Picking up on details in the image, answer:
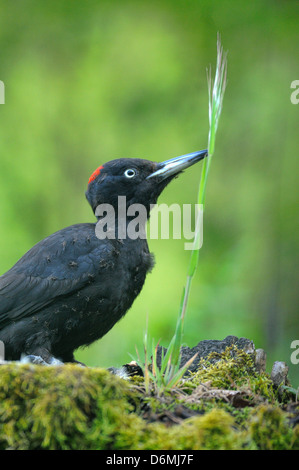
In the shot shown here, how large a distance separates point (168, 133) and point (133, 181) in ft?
13.6

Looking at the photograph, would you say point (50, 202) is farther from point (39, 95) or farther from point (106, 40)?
point (106, 40)

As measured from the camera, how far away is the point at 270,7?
838 centimetres

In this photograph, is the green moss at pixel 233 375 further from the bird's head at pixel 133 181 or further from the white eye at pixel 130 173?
the white eye at pixel 130 173

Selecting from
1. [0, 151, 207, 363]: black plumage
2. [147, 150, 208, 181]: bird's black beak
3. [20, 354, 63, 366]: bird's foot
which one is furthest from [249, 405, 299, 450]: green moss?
[147, 150, 208, 181]: bird's black beak

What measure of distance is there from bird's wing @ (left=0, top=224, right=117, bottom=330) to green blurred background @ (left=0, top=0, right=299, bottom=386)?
3.21 m

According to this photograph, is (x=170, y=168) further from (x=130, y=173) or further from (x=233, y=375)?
(x=233, y=375)

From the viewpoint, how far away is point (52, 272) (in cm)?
413

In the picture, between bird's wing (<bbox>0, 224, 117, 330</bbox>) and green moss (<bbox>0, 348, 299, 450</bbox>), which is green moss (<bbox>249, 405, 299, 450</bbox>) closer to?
A: green moss (<bbox>0, 348, 299, 450</bbox>)

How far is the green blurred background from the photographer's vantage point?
25.8 feet

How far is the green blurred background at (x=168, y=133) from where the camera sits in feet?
25.8

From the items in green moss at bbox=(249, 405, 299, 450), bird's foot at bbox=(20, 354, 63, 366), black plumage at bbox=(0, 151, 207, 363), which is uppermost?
black plumage at bbox=(0, 151, 207, 363)

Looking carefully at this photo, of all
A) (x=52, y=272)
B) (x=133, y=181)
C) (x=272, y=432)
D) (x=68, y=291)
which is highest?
(x=133, y=181)

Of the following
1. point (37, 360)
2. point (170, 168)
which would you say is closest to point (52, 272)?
point (37, 360)

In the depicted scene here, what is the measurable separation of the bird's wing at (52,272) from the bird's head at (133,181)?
1.55 ft
